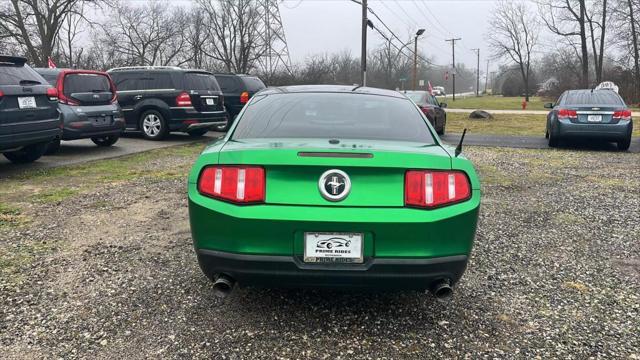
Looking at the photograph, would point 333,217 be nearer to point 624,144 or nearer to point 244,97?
point 624,144

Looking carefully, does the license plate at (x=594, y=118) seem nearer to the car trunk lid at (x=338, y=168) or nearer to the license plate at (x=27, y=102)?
the car trunk lid at (x=338, y=168)

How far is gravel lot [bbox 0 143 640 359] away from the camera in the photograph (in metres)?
2.80

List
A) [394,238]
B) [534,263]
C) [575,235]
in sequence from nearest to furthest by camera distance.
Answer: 1. [394,238]
2. [534,263]
3. [575,235]

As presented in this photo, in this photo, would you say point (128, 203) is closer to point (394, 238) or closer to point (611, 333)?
point (394, 238)

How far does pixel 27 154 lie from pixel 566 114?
34.8 ft

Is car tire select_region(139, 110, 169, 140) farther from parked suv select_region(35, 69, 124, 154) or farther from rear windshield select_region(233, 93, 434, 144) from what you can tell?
rear windshield select_region(233, 93, 434, 144)

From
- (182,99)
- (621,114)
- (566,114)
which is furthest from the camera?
(182,99)

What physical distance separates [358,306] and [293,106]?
1.46 metres

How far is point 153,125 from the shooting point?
12.2 m

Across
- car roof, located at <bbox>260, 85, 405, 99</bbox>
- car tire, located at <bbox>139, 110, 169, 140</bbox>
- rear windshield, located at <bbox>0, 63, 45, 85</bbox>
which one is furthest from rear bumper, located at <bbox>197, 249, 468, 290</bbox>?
car tire, located at <bbox>139, 110, 169, 140</bbox>

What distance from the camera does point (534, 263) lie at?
4.11 m

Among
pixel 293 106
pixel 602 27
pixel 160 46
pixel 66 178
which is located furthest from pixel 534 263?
pixel 160 46

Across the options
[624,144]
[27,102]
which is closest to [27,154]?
[27,102]

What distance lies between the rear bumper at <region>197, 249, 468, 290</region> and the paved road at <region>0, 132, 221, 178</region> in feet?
21.0
